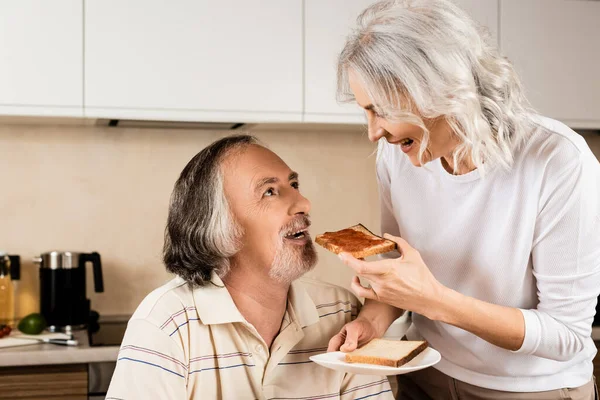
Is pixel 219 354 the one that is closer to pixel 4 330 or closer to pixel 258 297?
pixel 258 297

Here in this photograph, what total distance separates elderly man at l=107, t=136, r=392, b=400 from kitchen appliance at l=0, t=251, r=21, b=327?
4.09 ft

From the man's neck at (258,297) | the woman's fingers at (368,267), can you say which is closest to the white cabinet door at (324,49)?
the man's neck at (258,297)

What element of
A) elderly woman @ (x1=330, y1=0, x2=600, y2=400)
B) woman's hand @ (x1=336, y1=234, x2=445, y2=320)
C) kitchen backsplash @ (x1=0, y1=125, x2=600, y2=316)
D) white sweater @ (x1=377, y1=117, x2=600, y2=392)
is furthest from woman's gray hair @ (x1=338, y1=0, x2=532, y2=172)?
kitchen backsplash @ (x1=0, y1=125, x2=600, y2=316)

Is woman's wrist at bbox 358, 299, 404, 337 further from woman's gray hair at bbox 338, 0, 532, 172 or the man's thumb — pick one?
woman's gray hair at bbox 338, 0, 532, 172

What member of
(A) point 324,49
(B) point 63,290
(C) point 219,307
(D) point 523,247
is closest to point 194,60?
(A) point 324,49

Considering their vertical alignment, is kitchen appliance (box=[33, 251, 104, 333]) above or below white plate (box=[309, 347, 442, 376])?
below

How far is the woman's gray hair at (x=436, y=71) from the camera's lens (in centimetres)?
141

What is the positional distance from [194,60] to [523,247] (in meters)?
1.55

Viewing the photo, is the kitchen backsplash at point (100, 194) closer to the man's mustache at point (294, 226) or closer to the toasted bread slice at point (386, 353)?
the man's mustache at point (294, 226)

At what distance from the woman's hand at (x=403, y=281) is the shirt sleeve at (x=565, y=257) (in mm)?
213

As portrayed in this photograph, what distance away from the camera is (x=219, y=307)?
1.71m

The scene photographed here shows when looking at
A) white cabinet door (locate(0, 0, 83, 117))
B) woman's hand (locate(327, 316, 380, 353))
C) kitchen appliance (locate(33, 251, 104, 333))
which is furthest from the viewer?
kitchen appliance (locate(33, 251, 104, 333))

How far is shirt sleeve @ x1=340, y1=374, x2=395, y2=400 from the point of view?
183 cm

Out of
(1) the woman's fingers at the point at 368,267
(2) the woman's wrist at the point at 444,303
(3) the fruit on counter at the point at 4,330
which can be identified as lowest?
(3) the fruit on counter at the point at 4,330
